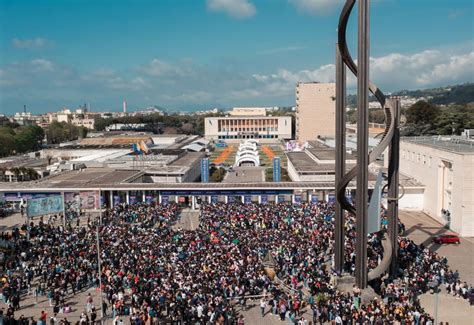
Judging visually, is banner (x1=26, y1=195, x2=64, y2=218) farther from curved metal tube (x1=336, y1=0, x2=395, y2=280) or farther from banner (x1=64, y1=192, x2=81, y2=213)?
curved metal tube (x1=336, y1=0, x2=395, y2=280)

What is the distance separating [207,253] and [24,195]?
73.6 feet

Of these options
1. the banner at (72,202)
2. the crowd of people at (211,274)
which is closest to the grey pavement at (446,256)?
the crowd of people at (211,274)

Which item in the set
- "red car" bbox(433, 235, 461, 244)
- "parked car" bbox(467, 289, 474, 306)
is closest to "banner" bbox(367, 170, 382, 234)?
"parked car" bbox(467, 289, 474, 306)

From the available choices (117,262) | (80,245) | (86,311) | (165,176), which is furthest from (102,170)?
(86,311)

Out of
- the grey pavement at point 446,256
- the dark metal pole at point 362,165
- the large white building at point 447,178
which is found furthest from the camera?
the large white building at point 447,178

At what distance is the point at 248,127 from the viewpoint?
406ft

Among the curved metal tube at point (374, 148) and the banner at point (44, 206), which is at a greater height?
the curved metal tube at point (374, 148)

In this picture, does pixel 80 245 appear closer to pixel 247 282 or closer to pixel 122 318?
pixel 122 318

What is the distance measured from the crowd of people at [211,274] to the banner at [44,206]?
3.97ft

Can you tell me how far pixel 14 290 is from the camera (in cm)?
1855

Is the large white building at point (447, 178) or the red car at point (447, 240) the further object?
the large white building at point (447, 178)

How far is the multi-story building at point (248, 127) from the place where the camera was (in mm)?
121500

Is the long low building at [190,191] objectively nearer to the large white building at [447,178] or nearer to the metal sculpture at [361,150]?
the large white building at [447,178]

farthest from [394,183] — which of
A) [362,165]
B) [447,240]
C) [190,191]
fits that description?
[190,191]
